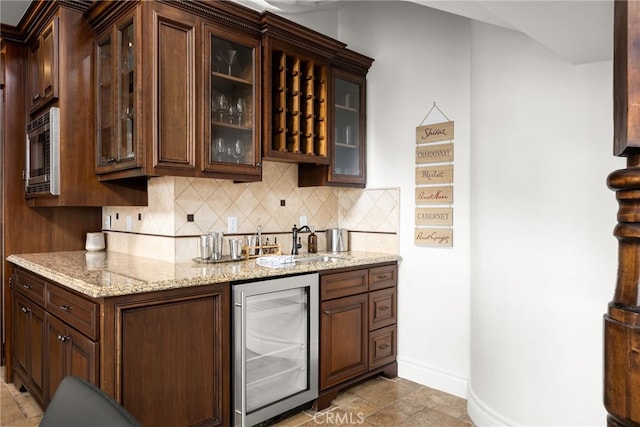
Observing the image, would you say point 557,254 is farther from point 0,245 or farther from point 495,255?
point 0,245

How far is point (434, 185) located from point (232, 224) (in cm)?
147

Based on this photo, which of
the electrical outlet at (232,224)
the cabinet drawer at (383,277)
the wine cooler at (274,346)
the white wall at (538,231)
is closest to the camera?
the white wall at (538,231)

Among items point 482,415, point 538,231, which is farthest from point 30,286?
point 538,231

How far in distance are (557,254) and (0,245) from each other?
380cm

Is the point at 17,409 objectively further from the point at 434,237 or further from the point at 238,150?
the point at 434,237

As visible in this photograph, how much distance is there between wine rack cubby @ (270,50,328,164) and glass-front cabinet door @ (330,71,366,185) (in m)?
0.15

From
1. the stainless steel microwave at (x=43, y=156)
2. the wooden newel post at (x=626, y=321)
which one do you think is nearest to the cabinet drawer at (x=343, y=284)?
the stainless steel microwave at (x=43, y=156)

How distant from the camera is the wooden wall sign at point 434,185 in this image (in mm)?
3086

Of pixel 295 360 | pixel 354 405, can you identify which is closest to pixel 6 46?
pixel 295 360

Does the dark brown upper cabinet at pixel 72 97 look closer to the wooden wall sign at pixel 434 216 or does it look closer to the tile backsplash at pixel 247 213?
the tile backsplash at pixel 247 213

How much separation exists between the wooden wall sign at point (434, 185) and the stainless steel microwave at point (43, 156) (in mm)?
2439

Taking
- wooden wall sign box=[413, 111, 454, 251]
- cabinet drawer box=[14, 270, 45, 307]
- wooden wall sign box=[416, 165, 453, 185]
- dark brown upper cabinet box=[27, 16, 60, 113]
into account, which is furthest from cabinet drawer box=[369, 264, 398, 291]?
dark brown upper cabinet box=[27, 16, 60, 113]

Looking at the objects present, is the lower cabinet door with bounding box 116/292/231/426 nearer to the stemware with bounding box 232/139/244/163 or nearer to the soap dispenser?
the stemware with bounding box 232/139/244/163

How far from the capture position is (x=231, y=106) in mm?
2689
